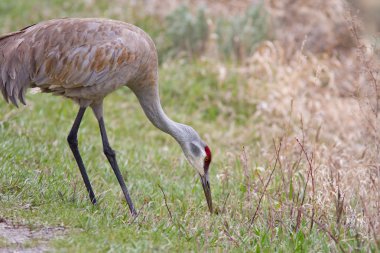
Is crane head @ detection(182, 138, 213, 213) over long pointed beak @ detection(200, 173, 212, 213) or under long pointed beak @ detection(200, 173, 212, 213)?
over

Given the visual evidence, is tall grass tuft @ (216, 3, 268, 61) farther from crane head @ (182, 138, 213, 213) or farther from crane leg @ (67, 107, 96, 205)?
crane leg @ (67, 107, 96, 205)

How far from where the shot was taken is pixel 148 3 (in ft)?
46.6

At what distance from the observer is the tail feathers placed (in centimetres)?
650

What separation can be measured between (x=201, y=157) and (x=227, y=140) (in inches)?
123

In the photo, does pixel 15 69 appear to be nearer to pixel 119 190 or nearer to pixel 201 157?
pixel 119 190

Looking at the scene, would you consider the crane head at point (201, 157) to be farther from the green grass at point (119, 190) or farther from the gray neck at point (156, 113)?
the green grass at point (119, 190)

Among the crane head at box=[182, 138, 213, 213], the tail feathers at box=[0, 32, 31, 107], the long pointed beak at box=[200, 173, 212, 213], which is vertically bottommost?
the long pointed beak at box=[200, 173, 212, 213]

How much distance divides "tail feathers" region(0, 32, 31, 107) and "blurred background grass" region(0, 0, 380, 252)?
0.74 m

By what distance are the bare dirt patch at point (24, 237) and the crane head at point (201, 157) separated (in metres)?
1.88

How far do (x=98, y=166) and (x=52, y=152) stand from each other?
519 mm

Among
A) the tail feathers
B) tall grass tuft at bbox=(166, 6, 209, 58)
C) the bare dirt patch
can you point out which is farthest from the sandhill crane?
tall grass tuft at bbox=(166, 6, 209, 58)

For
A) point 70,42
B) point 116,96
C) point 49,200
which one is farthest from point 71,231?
point 116,96

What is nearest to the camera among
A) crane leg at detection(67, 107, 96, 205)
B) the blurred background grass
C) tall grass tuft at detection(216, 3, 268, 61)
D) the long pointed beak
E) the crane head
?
the blurred background grass

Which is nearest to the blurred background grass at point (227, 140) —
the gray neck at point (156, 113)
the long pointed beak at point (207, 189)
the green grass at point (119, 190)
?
the green grass at point (119, 190)
